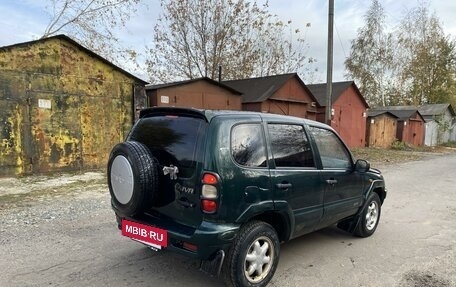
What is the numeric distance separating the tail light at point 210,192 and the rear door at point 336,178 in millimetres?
1611

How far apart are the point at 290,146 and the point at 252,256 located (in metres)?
1.23

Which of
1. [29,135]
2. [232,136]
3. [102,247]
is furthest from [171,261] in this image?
[29,135]

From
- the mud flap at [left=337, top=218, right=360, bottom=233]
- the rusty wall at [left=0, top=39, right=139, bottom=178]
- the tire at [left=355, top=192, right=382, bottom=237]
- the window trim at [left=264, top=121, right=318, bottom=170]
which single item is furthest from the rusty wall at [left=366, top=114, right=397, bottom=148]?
the window trim at [left=264, top=121, right=318, bottom=170]

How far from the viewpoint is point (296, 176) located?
3.67 metres

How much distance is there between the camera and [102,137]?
1076 cm

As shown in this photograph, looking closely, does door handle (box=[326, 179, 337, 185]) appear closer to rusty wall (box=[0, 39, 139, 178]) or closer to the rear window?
the rear window

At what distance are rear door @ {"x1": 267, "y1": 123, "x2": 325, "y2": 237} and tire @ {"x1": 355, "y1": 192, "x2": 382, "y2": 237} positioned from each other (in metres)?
1.27

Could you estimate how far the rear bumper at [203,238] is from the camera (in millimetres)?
2957

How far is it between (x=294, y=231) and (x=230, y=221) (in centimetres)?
102

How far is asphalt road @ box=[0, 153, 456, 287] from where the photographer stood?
142 inches

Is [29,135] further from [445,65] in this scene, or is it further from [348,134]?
[445,65]

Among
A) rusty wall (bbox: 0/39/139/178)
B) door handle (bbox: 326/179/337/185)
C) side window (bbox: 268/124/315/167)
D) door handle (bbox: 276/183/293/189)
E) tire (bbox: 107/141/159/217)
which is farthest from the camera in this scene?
rusty wall (bbox: 0/39/139/178)

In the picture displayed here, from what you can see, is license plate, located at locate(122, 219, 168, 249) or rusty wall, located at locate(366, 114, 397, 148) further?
rusty wall, located at locate(366, 114, 397, 148)

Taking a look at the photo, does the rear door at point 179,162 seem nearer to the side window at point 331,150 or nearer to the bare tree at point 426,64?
the side window at point 331,150
